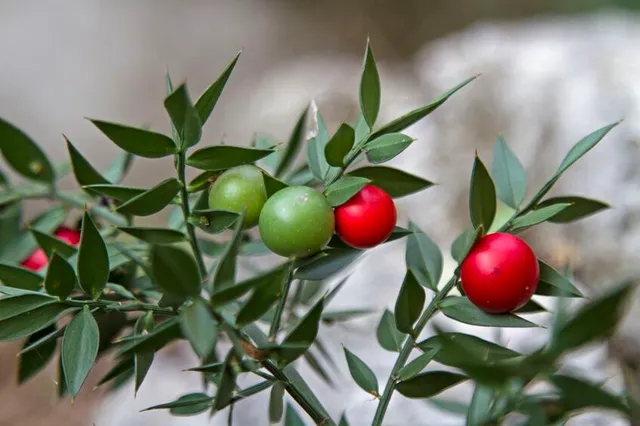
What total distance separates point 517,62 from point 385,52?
1.47 metres

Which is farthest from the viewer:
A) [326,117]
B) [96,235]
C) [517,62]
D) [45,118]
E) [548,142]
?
[45,118]

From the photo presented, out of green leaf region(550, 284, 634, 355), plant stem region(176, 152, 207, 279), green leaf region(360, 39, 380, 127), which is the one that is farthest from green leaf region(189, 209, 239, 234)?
green leaf region(550, 284, 634, 355)

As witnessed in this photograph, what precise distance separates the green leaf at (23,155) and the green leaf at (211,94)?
27cm

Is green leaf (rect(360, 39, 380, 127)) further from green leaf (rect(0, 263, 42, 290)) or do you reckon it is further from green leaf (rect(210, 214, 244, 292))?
green leaf (rect(0, 263, 42, 290))

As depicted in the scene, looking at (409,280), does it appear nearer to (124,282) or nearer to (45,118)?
(124,282)

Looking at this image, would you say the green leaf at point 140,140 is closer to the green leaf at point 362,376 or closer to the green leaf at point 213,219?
the green leaf at point 213,219

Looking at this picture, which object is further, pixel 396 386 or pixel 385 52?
pixel 385 52

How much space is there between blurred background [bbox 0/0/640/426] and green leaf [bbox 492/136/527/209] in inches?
8.0

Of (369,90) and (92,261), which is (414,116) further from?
(92,261)

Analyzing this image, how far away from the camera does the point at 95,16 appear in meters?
3.00

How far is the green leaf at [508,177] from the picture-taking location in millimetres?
467

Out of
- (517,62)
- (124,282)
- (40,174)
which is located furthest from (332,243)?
(517,62)

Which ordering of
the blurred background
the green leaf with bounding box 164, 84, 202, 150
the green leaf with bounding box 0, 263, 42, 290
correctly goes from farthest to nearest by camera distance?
the blurred background, the green leaf with bounding box 0, 263, 42, 290, the green leaf with bounding box 164, 84, 202, 150

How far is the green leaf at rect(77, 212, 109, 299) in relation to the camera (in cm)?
39
